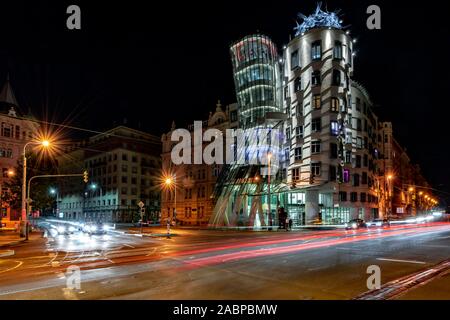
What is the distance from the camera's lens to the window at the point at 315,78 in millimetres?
50312

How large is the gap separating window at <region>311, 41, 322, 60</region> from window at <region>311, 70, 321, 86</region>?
1986 mm

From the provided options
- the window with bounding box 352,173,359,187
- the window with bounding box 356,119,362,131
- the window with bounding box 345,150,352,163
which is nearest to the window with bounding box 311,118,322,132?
the window with bounding box 345,150,352,163

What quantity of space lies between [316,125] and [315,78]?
6.38 metres

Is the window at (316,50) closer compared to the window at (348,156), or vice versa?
the window at (316,50)

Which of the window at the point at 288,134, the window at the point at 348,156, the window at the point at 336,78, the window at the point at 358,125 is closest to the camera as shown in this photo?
the window at the point at 336,78

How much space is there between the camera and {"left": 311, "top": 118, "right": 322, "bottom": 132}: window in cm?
4991

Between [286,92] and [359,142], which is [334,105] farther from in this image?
[359,142]

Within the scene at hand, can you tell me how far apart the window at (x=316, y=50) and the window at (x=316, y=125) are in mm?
8290

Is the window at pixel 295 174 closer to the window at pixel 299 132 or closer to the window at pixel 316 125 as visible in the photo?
the window at pixel 299 132

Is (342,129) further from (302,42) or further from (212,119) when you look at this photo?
(212,119)

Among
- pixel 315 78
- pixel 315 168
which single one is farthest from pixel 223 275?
pixel 315 78

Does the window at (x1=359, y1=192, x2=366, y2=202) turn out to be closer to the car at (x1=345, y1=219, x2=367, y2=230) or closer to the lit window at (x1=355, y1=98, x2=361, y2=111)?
the car at (x1=345, y1=219, x2=367, y2=230)

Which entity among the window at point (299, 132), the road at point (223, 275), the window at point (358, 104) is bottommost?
the road at point (223, 275)

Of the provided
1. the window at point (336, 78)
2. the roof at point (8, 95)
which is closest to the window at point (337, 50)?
the window at point (336, 78)
